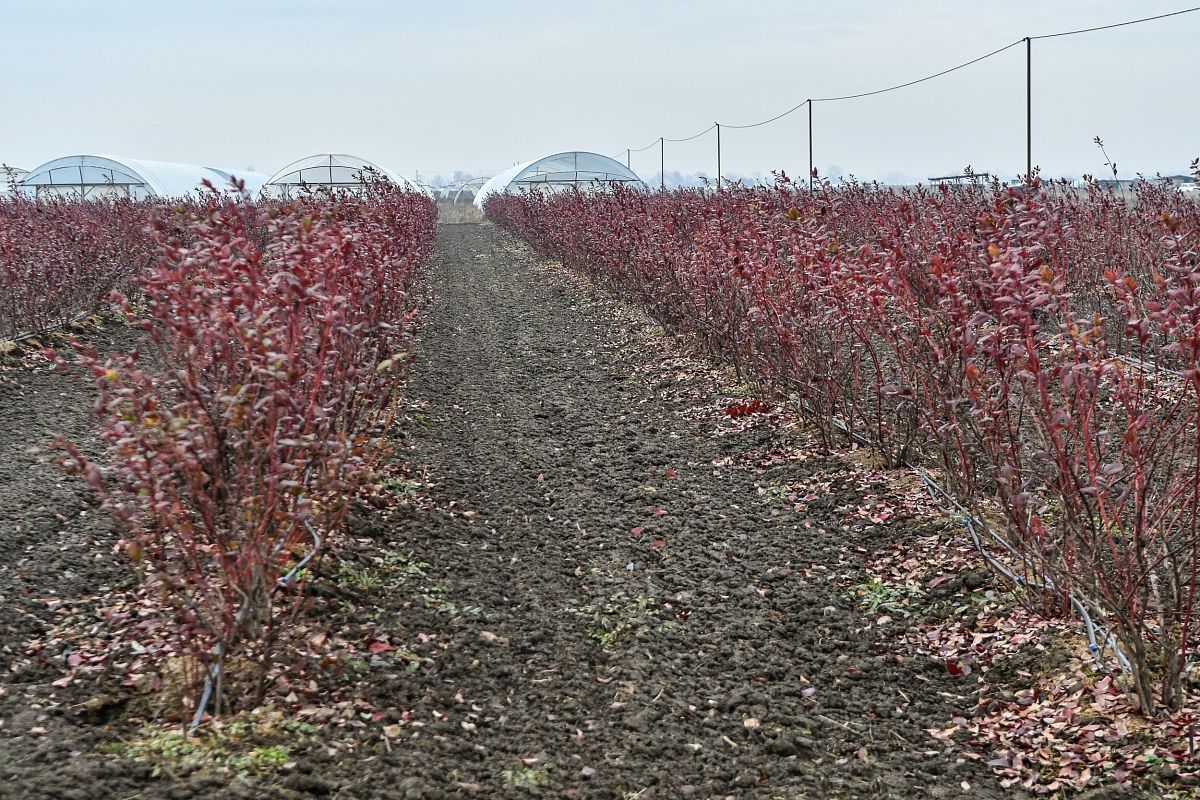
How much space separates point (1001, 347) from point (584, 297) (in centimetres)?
984

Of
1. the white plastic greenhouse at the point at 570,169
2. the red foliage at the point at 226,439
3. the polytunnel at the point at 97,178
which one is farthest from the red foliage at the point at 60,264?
the white plastic greenhouse at the point at 570,169

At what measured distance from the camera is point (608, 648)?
3.55 metres

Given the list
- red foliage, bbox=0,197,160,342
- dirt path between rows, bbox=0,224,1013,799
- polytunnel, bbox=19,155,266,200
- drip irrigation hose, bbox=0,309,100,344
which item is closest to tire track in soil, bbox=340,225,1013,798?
dirt path between rows, bbox=0,224,1013,799

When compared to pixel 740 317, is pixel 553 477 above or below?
below

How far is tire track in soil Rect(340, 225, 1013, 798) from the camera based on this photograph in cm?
283

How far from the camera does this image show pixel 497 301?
1310cm

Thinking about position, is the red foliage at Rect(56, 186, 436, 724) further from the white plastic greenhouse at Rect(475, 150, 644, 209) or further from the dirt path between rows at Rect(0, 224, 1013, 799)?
the white plastic greenhouse at Rect(475, 150, 644, 209)

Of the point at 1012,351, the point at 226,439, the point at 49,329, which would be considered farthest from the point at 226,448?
the point at 49,329

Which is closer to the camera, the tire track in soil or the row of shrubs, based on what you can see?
the row of shrubs

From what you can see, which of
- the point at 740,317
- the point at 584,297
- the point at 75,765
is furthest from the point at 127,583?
the point at 584,297

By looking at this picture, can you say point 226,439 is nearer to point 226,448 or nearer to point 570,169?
point 226,448

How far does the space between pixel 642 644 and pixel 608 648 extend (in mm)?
117

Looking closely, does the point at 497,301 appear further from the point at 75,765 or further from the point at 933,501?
the point at 75,765

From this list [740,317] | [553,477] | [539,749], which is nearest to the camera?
[539,749]
